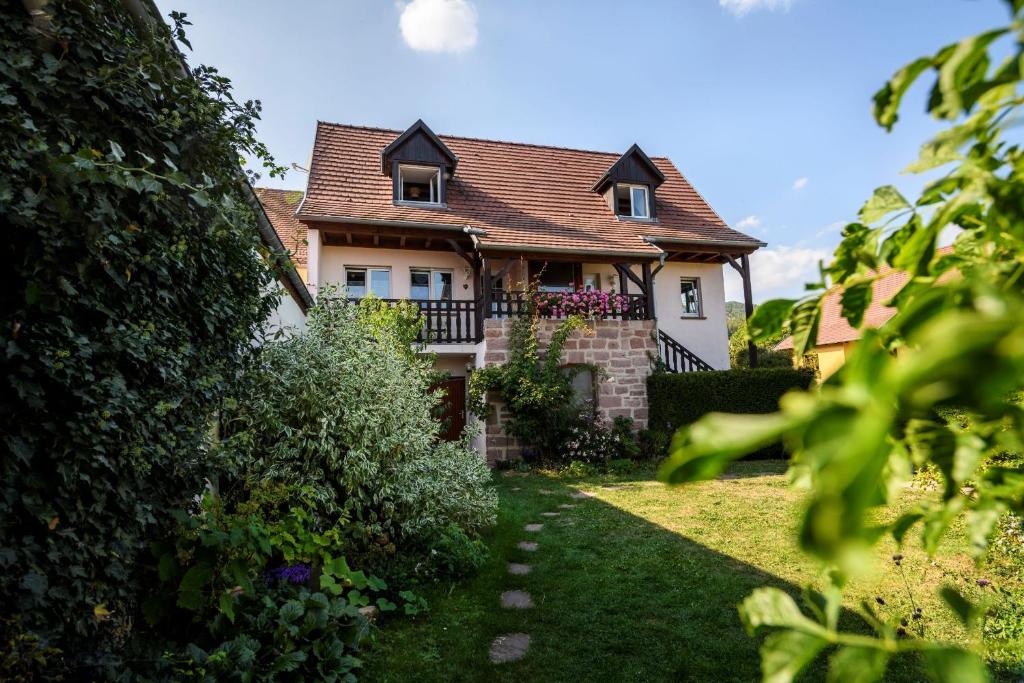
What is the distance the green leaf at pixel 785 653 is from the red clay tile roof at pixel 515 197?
11.1m

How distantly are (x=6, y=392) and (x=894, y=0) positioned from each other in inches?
121

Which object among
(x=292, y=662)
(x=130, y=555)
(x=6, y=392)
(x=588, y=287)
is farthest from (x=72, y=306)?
(x=588, y=287)

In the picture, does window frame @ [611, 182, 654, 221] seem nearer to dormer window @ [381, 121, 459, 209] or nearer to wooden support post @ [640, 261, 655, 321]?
wooden support post @ [640, 261, 655, 321]

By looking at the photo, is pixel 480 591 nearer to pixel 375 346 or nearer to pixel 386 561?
pixel 386 561

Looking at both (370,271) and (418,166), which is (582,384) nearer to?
(370,271)

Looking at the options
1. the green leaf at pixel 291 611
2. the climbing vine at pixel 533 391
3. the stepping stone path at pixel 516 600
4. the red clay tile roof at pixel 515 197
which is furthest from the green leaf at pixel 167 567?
the red clay tile roof at pixel 515 197

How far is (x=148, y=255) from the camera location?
2.72 m

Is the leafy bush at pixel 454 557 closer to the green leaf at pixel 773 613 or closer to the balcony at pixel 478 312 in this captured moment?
the green leaf at pixel 773 613

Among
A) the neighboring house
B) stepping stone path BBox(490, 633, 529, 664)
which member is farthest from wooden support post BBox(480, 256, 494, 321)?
stepping stone path BBox(490, 633, 529, 664)

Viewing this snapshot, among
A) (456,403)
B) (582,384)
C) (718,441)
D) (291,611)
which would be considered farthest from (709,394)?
(718,441)

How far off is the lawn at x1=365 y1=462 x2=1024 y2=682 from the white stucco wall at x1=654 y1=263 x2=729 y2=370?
7.91 metres

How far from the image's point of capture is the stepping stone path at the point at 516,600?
404cm

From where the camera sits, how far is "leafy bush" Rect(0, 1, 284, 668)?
6.90 feet

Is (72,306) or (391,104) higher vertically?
(391,104)
